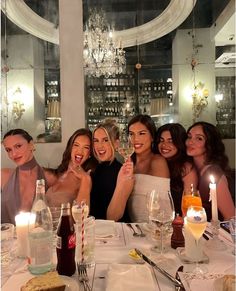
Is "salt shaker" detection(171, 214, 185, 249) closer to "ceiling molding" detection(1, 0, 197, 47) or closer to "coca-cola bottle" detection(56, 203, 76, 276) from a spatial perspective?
"coca-cola bottle" detection(56, 203, 76, 276)

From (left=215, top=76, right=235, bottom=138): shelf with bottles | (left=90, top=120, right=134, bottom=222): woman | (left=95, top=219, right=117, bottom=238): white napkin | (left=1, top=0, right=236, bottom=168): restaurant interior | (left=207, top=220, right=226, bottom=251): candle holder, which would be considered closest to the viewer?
(left=207, top=220, right=226, bottom=251): candle holder

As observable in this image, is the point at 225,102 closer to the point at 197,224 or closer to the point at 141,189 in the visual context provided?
the point at 141,189

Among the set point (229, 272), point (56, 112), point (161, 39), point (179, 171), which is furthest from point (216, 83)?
point (229, 272)

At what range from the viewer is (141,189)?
6.35 feet

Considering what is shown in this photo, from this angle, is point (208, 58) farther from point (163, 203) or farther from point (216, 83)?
point (163, 203)

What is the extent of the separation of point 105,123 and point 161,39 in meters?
1.47

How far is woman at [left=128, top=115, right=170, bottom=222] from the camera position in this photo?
1921 mm

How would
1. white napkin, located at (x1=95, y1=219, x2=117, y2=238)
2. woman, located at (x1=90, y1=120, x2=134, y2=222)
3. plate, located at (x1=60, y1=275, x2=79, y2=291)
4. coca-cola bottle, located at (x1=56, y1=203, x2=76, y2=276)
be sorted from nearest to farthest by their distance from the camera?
plate, located at (x1=60, y1=275, x2=79, y2=291) → coca-cola bottle, located at (x1=56, y1=203, x2=76, y2=276) → white napkin, located at (x1=95, y1=219, x2=117, y2=238) → woman, located at (x1=90, y1=120, x2=134, y2=222)

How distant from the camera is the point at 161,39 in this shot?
304 cm

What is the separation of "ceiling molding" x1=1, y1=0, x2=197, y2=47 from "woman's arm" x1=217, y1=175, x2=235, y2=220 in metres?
1.76

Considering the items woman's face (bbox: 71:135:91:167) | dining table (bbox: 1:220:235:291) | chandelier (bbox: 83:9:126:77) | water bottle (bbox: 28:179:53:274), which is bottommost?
dining table (bbox: 1:220:235:291)

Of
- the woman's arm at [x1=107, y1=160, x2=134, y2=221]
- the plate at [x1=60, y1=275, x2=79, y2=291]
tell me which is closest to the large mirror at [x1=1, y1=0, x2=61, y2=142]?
the woman's arm at [x1=107, y1=160, x2=134, y2=221]

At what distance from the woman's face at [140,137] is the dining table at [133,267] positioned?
32.2 inches

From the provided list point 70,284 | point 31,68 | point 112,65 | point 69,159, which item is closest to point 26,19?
point 31,68
